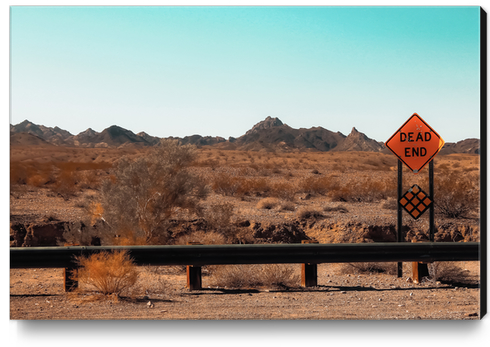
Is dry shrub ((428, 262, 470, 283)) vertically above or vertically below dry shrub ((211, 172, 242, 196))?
below

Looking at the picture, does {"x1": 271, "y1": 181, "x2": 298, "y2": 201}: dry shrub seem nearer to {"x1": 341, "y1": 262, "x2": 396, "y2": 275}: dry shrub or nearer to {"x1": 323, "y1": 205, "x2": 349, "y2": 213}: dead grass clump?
{"x1": 323, "y1": 205, "x2": 349, "y2": 213}: dead grass clump

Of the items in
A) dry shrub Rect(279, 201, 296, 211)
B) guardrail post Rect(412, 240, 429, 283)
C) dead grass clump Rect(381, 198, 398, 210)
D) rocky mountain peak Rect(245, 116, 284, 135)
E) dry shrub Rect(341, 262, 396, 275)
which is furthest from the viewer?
rocky mountain peak Rect(245, 116, 284, 135)

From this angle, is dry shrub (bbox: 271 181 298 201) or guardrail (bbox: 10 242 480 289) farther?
dry shrub (bbox: 271 181 298 201)

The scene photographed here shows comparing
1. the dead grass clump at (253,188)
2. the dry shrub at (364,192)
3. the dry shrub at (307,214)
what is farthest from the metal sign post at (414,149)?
the dead grass clump at (253,188)

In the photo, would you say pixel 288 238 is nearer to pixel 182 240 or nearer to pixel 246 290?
pixel 182 240

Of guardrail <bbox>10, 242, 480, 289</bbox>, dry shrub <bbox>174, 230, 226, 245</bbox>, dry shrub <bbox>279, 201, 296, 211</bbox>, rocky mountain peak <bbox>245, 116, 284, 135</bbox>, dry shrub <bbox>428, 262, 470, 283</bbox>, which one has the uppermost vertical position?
rocky mountain peak <bbox>245, 116, 284, 135</bbox>

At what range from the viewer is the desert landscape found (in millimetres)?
7078

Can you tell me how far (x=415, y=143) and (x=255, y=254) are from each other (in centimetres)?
367

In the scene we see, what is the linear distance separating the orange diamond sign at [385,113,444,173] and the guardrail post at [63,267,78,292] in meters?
5.85

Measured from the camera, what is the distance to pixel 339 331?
6516 mm

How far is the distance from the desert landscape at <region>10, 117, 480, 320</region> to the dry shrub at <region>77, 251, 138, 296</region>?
0.13m

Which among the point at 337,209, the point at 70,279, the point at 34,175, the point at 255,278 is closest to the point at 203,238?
the point at 255,278

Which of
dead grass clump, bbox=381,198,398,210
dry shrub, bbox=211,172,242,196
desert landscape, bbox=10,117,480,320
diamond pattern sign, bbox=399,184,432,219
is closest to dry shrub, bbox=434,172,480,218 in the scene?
desert landscape, bbox=10,117,480,320

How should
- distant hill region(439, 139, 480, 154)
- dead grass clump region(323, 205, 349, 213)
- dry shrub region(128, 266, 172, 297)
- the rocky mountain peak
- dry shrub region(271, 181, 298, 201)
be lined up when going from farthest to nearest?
1. the rocky mountain peak
2. dry shrub region(271, 181, 298, 201)
3. dead grass clump region(323, 205, 349, 213)
4. distant hill region(439, 139, 480, 154)
5. dry shrub region(128, 266, 172, 297)
